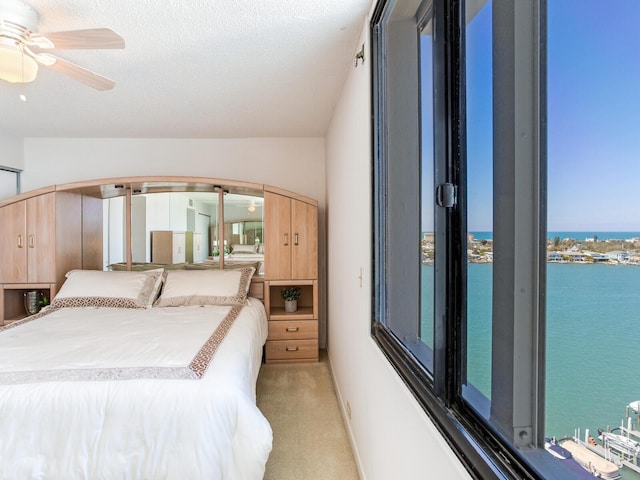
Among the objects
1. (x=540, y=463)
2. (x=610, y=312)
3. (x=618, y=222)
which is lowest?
(x=540, y=463)

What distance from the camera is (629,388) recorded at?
446 mm

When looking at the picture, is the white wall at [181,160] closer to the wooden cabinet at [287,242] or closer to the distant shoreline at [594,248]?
the wooden cabinet at [287,242]

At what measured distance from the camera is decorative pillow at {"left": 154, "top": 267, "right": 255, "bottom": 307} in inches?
118

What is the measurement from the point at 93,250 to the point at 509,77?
4050 millimetres

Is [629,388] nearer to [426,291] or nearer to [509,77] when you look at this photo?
[509,77]

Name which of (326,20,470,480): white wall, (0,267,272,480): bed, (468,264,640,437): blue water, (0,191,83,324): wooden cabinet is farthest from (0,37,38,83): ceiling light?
(468,264,640,437): blue water

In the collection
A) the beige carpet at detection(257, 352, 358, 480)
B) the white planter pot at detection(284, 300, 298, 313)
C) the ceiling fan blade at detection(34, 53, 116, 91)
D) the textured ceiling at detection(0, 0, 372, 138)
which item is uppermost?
the textured ceiling at detection(0, 0, 372, 138)

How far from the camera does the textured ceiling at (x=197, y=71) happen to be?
1.57 meters

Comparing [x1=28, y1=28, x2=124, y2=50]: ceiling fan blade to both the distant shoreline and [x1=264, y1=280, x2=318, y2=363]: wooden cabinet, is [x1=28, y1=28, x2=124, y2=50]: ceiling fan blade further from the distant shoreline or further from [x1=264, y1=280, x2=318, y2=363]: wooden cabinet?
[x1=264, y1=280, x2=318, y2=363]: wooden cabinet

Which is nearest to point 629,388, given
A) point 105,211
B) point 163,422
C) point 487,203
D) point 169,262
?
point 487,203

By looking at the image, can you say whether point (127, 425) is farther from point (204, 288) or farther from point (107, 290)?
point (107, 290)

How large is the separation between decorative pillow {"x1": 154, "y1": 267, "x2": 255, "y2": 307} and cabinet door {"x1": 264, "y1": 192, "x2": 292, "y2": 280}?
29cm

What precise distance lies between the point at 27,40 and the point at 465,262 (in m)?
2.08

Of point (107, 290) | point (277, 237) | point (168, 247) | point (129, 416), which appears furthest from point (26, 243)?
point (129, 416)
